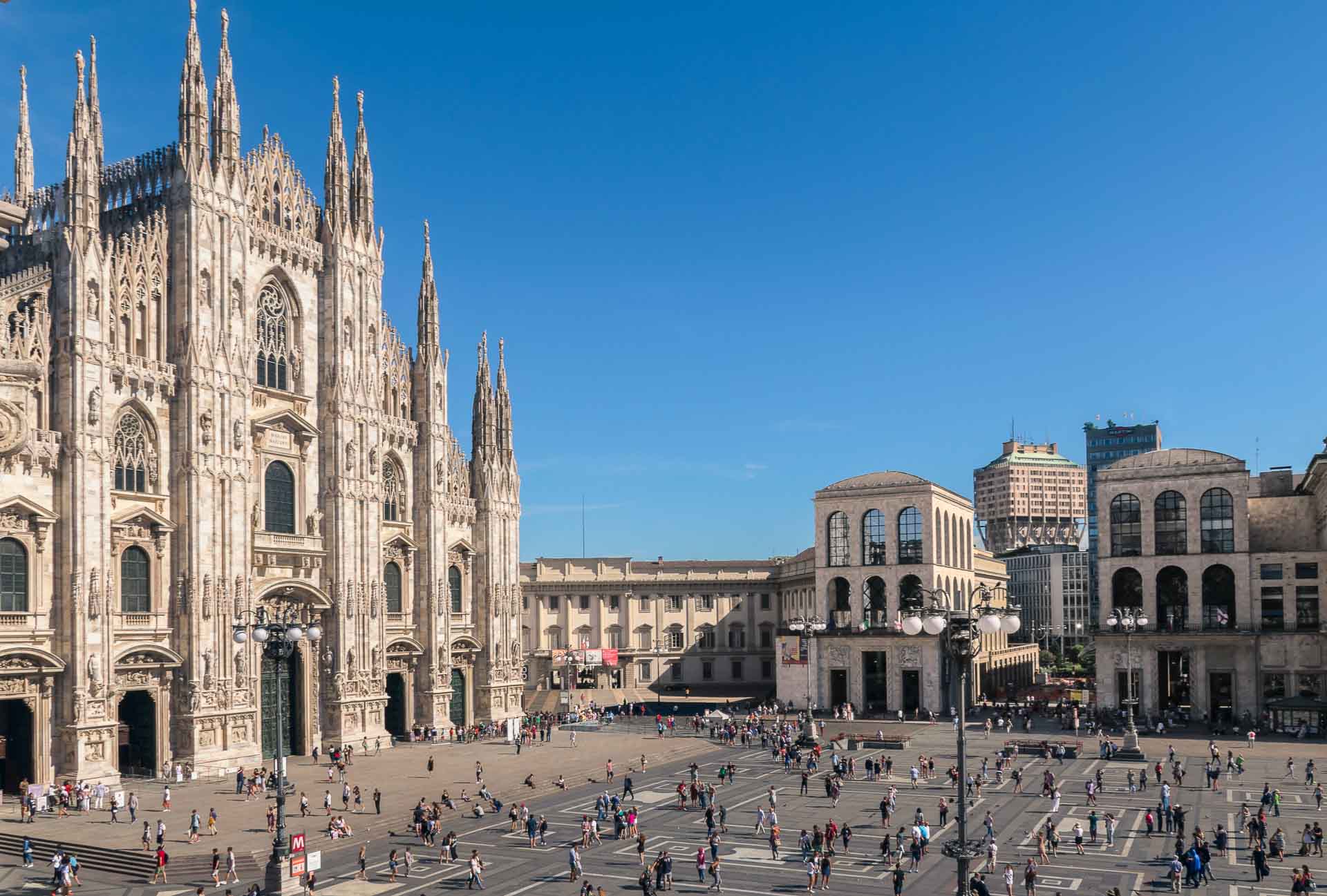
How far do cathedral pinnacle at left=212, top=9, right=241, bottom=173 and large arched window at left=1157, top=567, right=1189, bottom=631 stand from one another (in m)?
63.7

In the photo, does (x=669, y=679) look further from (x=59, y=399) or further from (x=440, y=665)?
(x=59, y=399)

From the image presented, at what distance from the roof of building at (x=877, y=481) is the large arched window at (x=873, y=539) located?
6.84 feet

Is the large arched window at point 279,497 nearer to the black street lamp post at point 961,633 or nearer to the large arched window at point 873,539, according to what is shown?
the black street lamp post at point 961,633

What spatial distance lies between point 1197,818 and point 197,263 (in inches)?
1901

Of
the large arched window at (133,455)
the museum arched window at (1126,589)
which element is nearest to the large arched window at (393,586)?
the large arched window at (133,455)

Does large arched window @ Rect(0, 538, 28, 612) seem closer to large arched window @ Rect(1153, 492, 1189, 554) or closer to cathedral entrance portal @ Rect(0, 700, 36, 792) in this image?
cathedral entrance portal @ Rect(0, 700, 36, 792)

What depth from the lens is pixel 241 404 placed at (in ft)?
188

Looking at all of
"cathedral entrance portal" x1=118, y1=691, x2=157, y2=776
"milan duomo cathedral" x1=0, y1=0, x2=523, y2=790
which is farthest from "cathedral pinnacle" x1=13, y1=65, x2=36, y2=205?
"cathedral entrance portal" x1=118, y1=691, x2=157, y2=776

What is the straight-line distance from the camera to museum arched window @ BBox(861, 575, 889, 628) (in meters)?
90.8

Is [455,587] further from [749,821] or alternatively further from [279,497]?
[749,821]

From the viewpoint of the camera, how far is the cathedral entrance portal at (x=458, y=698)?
74375mm

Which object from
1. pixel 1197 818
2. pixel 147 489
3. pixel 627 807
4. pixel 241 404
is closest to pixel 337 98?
pixel 241 404

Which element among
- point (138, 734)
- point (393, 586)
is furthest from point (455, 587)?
point (138, 734)

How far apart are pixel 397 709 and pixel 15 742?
81.0 feet
